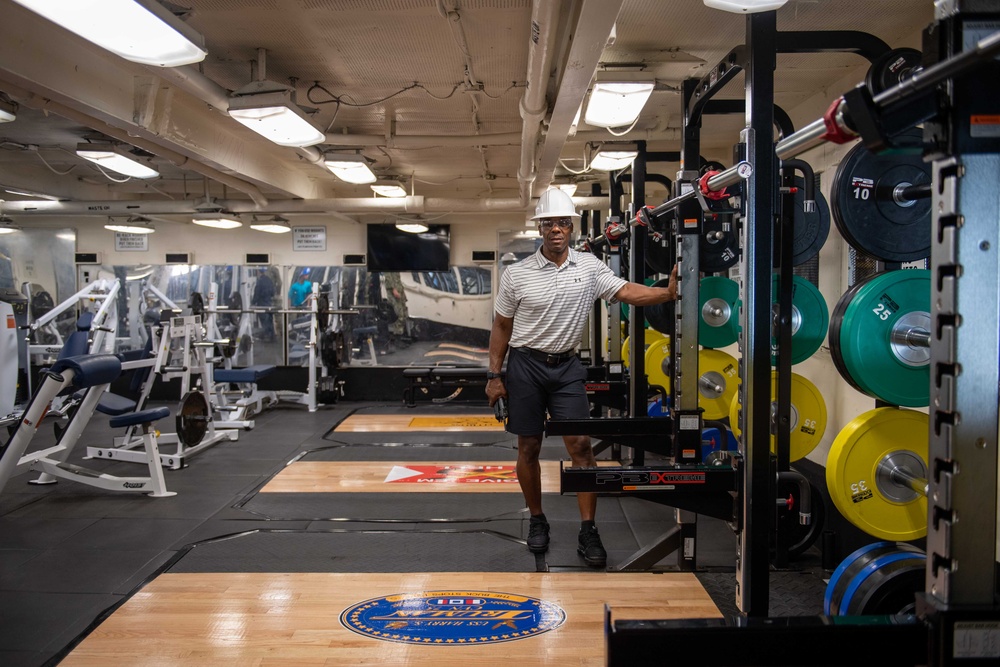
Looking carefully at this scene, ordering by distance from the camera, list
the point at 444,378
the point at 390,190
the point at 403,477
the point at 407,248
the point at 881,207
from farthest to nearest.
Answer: the point at 407,248
the point at 390,190
the point at 444,378
the point at 403,477
the point at 881,207

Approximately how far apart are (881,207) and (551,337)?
1.50 meters

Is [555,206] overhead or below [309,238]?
below

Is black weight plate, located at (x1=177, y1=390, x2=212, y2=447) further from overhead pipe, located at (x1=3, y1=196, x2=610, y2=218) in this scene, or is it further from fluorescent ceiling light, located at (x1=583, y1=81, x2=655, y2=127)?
fluorescent ceiling light, located at (x1=583, y1=81, x2=655, y2=127)

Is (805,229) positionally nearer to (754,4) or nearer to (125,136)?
(754,4)

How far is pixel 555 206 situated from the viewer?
3.15 metres

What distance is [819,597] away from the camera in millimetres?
2805

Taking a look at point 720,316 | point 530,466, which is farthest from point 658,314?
point 530,466

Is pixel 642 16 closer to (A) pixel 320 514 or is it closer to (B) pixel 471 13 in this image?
(B) pixel 471 13

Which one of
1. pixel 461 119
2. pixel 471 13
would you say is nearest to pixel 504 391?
pixel 471 13

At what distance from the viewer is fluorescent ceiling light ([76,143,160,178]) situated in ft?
15.4

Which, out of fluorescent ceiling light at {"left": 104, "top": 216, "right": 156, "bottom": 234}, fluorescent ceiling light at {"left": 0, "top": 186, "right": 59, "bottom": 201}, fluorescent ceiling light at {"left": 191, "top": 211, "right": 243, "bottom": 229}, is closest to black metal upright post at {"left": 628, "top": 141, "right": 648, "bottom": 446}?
fluorescent ceiling light at {"left": 191, "top": 211, "right": 243, "bottom": 229}

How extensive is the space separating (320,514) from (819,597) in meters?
2.74

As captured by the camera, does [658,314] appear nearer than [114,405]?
Yes

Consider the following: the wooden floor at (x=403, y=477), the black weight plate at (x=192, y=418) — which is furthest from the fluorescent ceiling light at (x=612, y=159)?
the black weight plate at (x=192, y=418)
